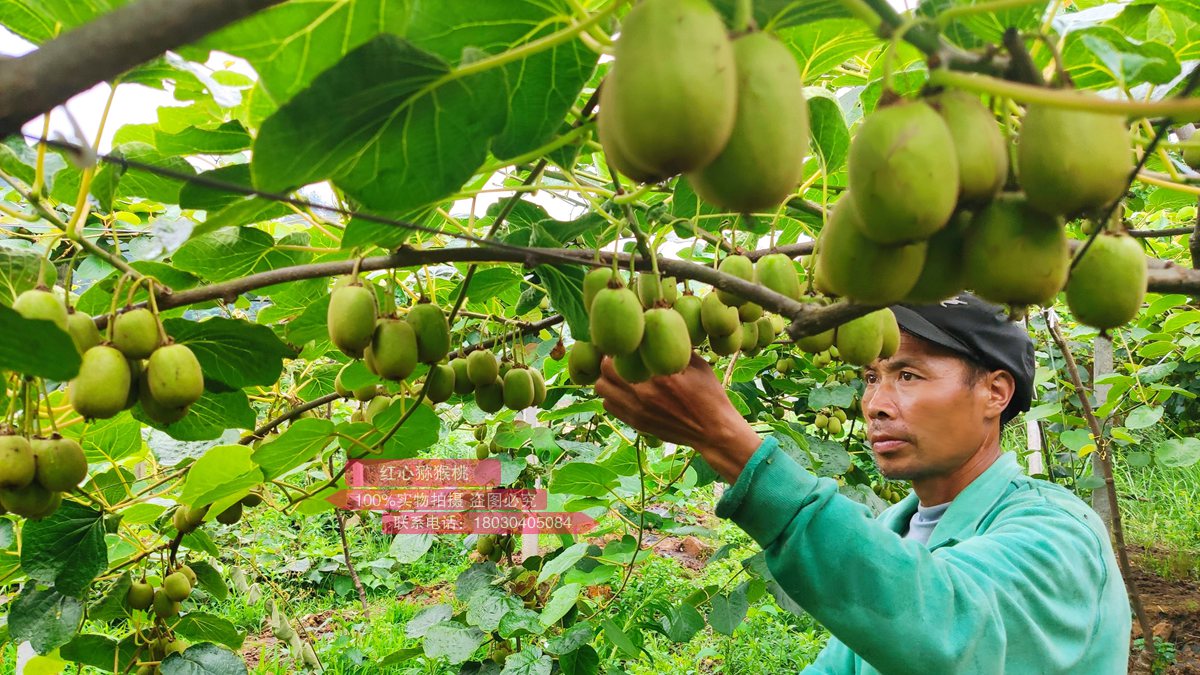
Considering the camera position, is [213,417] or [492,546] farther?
[492,546]

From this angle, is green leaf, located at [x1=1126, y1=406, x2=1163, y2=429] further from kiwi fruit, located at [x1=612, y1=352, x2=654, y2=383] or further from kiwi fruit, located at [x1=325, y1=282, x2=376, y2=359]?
kiwi fruit, located at [x1=325, y1=282, x2=376, y2=359]

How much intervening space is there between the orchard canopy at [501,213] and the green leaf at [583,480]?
13mm

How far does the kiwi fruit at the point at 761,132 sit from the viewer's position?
538 mm

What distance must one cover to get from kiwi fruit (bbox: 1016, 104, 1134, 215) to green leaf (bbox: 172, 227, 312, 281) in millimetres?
1312

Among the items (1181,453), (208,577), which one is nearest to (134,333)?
(208,577)

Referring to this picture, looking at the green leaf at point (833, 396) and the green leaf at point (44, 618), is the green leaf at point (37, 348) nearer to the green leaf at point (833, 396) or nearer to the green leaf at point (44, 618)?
the green leaf at point (44, 618)

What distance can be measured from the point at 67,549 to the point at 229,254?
0.80 metres

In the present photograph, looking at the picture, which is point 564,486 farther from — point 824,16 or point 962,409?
point 824,16

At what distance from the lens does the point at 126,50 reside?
419 mm

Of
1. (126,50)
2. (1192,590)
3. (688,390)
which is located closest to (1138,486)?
(1192,590)

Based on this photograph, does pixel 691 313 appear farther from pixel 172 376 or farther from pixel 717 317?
pixel 172 376

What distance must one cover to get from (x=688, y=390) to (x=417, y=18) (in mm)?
853

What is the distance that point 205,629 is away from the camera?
231 centimetres

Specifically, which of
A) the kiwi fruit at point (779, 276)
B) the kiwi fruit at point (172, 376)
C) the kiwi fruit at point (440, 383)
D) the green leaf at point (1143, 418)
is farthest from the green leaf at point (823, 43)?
the green leaf at point (1143, 418)
